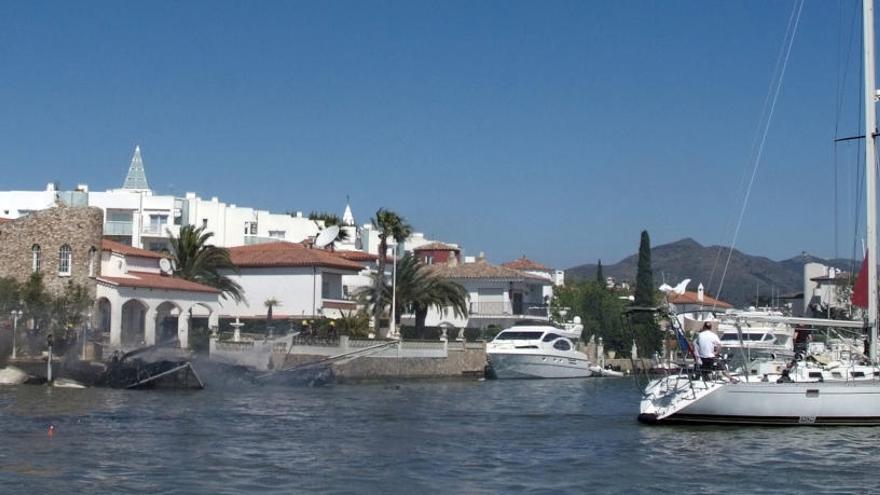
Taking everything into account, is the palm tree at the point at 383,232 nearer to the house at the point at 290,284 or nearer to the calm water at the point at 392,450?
the house at the point at 290,284

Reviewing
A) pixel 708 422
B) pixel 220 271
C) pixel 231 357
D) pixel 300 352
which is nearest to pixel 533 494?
pixel 708 422

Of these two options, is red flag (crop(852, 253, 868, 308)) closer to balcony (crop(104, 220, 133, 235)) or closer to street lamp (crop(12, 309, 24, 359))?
street lamp (crop(12, 309, 24, 359))

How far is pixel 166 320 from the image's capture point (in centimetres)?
6606

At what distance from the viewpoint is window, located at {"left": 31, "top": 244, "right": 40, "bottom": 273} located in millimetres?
61000

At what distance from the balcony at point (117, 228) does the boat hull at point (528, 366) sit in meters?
35.7

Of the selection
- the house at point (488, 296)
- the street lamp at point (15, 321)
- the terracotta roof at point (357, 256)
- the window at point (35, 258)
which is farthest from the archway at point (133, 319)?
the house at point (488, 296)

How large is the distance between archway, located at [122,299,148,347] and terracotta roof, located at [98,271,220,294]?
104cm

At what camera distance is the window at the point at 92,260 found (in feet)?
202

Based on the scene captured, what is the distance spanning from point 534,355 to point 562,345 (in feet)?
13.1

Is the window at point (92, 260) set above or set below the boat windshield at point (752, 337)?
above

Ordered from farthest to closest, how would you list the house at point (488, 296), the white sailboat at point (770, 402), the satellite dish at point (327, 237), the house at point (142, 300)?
the satellite dish at point (327, 237)
the house at point (488, 296)
the house at point (142, 300)
the white sailboat at point (770, 402)

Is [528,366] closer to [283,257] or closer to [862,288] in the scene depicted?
[283,257]

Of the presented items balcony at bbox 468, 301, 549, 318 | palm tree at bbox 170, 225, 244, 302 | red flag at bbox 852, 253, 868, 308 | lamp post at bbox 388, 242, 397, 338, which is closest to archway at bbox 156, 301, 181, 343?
palm tree at bbox 170, 225, 244, 302

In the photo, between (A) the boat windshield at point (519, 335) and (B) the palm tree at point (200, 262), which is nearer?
(A) the boat windshield at point (519, 335)
